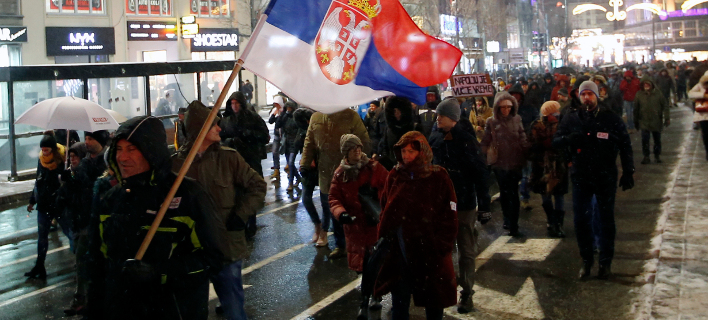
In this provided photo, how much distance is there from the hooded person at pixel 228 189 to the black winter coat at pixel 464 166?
78.6 inches

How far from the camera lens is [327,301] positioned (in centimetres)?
634

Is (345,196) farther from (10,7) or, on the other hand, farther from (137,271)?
(10,7)

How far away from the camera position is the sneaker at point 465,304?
5953 mm

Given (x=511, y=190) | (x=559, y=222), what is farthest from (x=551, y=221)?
(x=511, y=190)

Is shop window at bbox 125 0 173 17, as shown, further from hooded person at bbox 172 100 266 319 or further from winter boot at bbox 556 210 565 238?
hooded person at bbox 172 100 266 319

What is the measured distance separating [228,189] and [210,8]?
1316 inches

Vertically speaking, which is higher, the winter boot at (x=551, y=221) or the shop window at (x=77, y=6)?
the shop window at (x=77, y=6)

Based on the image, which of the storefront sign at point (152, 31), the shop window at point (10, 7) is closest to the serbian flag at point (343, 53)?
the shop window at point (10, 7)

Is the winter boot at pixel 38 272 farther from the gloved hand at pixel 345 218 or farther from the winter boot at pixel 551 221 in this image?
the winter boot at pixel 551 221

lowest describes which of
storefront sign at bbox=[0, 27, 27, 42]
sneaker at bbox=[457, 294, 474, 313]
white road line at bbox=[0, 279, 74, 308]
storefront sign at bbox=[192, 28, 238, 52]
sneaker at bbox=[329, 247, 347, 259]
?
sneaker at bbox=[457, 294, 474, 313]

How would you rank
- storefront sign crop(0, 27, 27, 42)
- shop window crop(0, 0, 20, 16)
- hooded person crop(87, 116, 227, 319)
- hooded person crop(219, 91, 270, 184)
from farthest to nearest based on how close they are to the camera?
shop window crop(0, 0, 20, 16)
storefront sign crop(0, 27, 27, 42)
hooded person crop(219, 91, 270, 184)
hooded person crop(87, 116, 227, 319)

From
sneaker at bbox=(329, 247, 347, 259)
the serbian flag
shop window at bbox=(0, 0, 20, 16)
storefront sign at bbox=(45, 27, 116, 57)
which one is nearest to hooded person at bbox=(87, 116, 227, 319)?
the serbian flag

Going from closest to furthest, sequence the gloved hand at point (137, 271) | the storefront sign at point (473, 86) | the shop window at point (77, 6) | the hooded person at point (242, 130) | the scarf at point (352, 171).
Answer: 1. the gloved hand at point (137, 271)
2. the scarf at point (352, 171)
3. the hooded person at point (242, 130)
4. the storefront sign at point (473, 86)
5. the shop window at point (77, 6)

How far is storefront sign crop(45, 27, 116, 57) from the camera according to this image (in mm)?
28547
